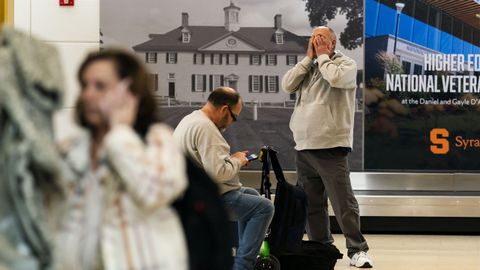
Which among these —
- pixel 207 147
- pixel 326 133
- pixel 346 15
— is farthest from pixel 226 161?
pixel 346 15

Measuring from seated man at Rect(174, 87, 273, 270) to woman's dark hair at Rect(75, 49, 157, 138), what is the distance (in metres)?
2.83

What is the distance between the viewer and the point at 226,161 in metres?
4.98

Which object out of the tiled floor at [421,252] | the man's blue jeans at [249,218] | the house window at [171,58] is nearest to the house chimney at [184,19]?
the house window at [171,58]

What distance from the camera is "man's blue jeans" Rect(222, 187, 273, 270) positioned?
5176mm

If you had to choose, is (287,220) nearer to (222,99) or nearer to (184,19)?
(222,99)

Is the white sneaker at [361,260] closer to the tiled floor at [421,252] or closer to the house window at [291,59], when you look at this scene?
the tiled floor at [421,252]

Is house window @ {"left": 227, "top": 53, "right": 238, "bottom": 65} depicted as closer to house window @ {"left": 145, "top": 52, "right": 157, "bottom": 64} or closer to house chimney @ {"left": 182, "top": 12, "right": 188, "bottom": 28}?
house chimney @ {"left": 182, "top": 12, "right": 188, "bottom": 28}

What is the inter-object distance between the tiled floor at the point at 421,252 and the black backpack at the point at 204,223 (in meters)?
4.09

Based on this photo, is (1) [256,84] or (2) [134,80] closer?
(2) [134,80]

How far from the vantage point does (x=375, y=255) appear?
270 inches

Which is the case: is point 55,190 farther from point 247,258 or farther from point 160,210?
point 247,258

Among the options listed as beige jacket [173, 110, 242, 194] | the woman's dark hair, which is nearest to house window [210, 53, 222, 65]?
beige jacket [173, 110, 242, 194]

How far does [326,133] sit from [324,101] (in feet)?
0.72

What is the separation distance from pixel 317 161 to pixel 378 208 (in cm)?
236
